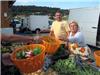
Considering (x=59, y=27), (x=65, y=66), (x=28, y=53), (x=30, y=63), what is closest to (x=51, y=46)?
(x=65, y=66)

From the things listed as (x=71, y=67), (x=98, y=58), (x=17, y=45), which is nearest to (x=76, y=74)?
(x=71, y=67)

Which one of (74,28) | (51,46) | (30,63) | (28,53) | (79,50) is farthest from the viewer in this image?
(74,28)

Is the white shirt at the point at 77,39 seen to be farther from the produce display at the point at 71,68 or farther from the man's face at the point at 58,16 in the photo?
the man's face at the point at 58,16

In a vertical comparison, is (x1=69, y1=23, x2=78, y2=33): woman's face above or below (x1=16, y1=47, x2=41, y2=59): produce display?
above

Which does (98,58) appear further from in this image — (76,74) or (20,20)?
(20,20)

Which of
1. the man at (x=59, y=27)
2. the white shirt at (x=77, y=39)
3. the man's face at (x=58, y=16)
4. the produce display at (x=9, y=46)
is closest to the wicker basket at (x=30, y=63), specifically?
the produce display at (x=9, y=46)

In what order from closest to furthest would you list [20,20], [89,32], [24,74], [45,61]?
[24,74]
[45,61]
[89,32]
[20,20]

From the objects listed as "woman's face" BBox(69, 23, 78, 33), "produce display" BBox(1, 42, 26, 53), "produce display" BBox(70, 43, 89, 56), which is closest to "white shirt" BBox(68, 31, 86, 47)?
"woman's face" BBox(69, 23, 78, 33)

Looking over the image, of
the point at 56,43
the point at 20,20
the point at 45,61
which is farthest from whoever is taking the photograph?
the point at 20,20

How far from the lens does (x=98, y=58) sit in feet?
10.8

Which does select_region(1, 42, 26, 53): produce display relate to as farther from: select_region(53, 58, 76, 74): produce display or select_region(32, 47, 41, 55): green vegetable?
select_region(53, 58, 76, 74): produce display

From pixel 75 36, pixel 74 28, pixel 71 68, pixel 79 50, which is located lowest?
Answer: pixel 71 68

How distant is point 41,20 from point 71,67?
1860 centimetres

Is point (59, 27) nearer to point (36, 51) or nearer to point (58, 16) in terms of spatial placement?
point (58, 16)
